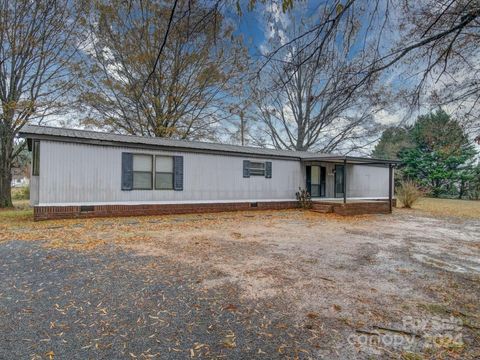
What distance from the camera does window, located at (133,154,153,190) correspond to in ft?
33.9

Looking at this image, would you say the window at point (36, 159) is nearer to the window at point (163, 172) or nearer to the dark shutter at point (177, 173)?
the window at point (163, 172)

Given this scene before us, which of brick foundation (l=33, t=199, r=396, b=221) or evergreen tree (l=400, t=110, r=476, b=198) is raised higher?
evergreen tree (l=400, t=110, r=476, b=198)

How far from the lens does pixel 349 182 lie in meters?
16.6

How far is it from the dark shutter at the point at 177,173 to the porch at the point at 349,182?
6.67m

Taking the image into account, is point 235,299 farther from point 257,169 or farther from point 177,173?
point 257,169

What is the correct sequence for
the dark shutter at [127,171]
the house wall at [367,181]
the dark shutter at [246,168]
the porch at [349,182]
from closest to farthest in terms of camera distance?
1. the dark shutter at [127,171]
2. the dark shutter at [246,168]
3. the porch at [349,182]
4. the house wall at [367,181]

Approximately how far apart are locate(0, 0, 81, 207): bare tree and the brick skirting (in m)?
6.23

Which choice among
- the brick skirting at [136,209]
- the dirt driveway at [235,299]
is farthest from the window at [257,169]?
the dirt driveway at [235,299]

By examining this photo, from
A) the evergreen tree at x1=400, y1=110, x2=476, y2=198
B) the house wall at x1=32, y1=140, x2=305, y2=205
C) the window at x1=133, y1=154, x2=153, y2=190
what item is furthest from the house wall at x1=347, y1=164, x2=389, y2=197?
the window at x1=133, y1=154, x2=153, y2=190

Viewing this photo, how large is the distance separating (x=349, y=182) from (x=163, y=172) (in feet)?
36.3

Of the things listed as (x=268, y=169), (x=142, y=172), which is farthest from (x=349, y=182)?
(x=142, y=172)

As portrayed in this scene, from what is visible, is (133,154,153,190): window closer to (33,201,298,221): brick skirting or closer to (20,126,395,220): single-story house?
(20,126,395,220): single-story house

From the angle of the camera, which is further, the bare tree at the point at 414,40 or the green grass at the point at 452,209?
the green grass at the point at 452,209

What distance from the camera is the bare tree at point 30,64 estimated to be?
1216 cm
